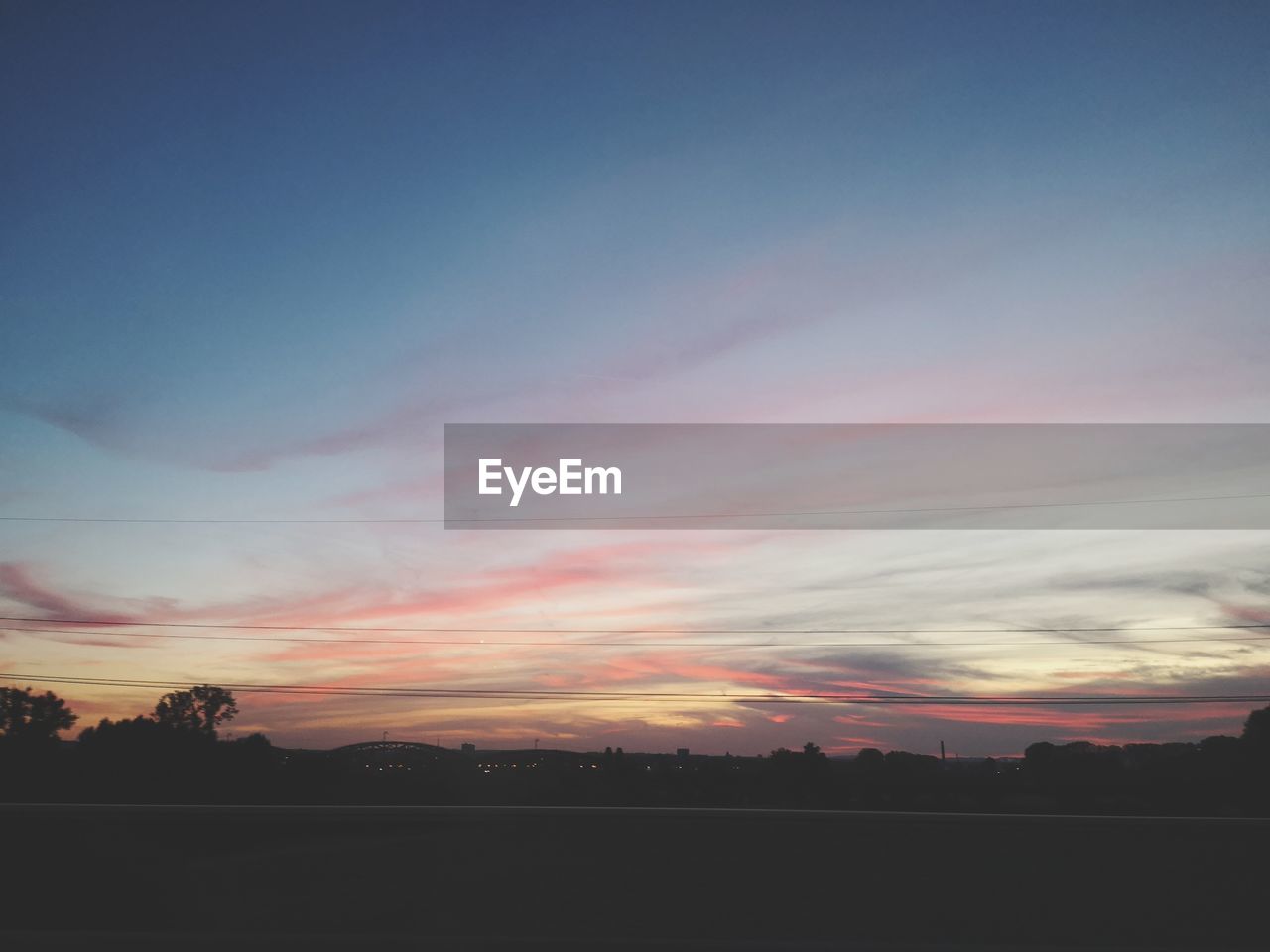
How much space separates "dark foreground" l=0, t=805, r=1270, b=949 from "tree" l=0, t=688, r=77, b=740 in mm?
57359

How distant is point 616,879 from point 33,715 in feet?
205

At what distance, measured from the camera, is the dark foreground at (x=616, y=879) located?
6895 millimetres

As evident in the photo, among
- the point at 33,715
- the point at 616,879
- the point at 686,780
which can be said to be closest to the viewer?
the point at 616,879

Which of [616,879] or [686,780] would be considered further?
[686,780]

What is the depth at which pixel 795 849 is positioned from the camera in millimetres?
8344

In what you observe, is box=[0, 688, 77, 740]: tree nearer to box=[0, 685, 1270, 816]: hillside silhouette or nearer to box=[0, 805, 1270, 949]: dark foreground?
box=[0, 685, 1270, 816]: hillside silhouette

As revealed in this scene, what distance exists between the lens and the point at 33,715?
56.8 m

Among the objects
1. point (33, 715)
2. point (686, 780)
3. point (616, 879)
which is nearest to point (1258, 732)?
point (686, 780)

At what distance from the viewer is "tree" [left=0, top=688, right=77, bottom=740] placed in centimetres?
5569

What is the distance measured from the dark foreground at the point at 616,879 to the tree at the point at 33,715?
57.4 m

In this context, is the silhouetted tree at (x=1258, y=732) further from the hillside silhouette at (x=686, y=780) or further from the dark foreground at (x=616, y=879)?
the dark foreground at (x=616, y=879)

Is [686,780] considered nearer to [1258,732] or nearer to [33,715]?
[1258,732]

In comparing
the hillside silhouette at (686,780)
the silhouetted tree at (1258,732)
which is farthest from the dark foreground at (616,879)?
the silhouetted tree at (1258,732)

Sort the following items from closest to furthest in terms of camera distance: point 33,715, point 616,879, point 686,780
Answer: point 616,879 < point 686,780 < point 33,715
